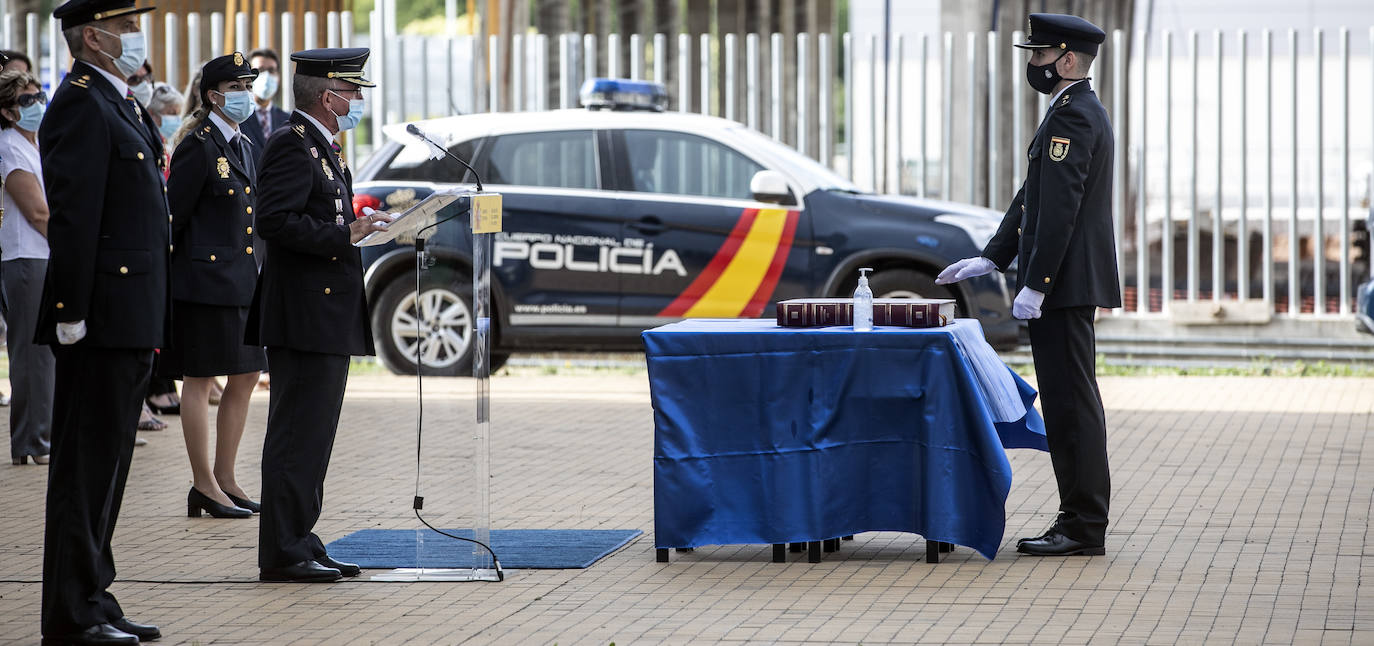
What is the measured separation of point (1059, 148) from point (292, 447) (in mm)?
2982

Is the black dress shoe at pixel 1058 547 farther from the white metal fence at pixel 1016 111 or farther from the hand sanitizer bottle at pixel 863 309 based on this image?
the white metal fence at pixel 1016 111

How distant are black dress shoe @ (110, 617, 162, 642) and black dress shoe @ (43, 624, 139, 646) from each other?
3.0 inches

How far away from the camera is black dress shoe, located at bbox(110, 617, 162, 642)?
17.9ft

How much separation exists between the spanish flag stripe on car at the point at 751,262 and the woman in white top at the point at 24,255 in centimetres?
490

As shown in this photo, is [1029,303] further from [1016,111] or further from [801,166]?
[1016,111]

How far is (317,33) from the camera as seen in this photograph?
17.2 metres

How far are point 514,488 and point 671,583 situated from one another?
2.47m

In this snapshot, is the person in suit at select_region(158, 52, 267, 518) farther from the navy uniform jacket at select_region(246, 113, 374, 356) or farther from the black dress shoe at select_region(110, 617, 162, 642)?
the black dress shoe at select_region(110, 617, 162, 642)

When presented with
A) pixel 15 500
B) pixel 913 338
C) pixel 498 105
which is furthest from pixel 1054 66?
pixel 498 105

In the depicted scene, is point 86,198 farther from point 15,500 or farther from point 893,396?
point 15,500

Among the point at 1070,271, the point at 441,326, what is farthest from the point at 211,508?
the point at 1070,271

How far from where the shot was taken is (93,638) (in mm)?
5332

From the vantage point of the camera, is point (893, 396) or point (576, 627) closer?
point (576, 627)

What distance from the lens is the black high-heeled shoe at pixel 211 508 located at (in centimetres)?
785
